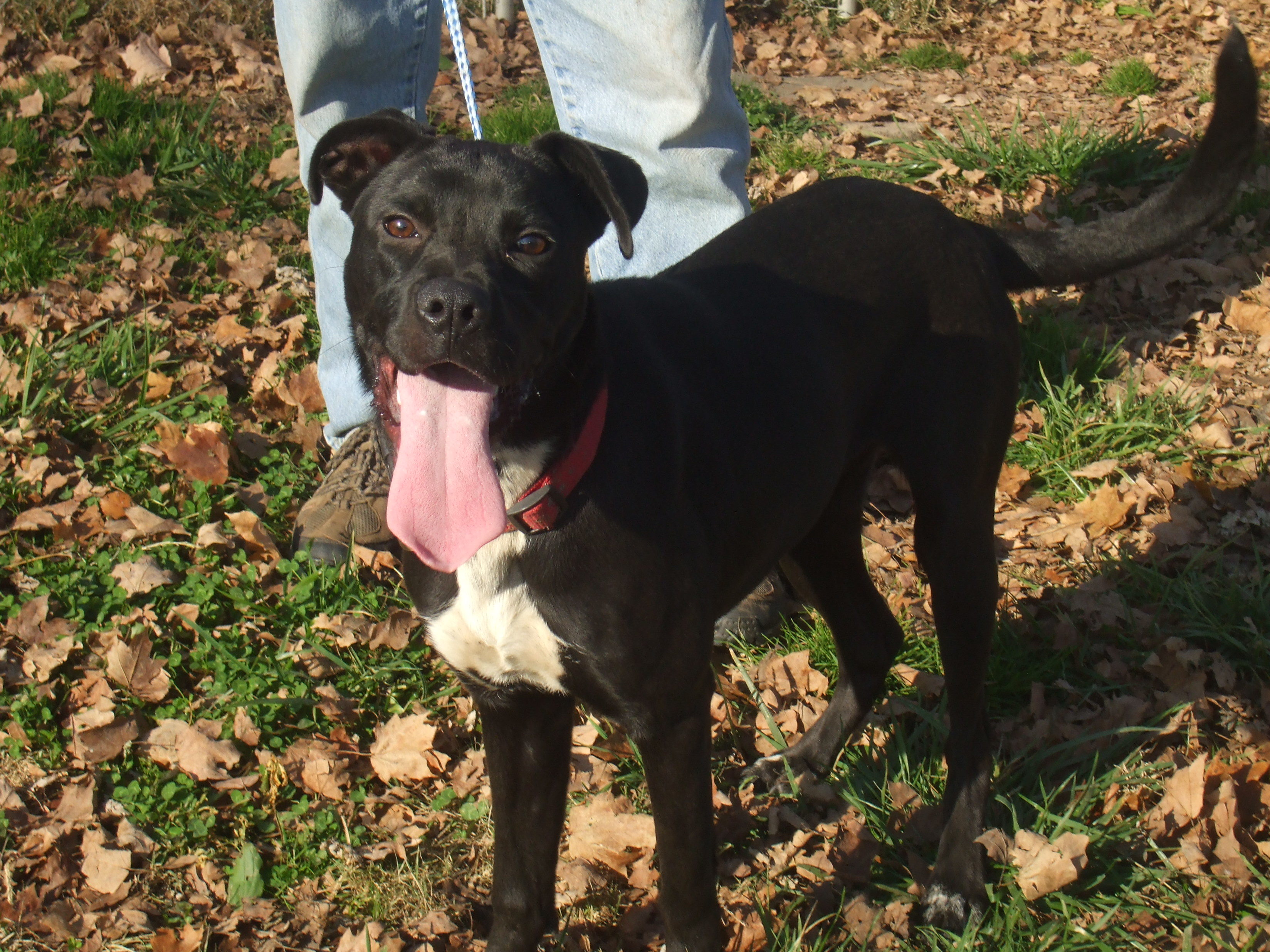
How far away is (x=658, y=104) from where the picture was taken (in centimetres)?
380

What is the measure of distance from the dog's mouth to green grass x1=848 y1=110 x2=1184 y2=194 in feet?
13.3

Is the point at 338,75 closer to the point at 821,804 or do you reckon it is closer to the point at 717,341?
the point at 717,341

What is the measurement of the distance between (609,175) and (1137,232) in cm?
161

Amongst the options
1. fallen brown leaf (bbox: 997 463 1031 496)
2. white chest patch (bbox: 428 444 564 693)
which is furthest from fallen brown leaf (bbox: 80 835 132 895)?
fallen brown leaf (bbox: 997 463 1031 496)

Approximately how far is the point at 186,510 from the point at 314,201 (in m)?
1.81

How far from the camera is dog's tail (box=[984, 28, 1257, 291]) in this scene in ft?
10.1

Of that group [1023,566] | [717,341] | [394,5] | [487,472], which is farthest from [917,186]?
[487,472]

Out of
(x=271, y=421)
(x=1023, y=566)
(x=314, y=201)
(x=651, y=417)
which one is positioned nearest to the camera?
(x=651, y=417)

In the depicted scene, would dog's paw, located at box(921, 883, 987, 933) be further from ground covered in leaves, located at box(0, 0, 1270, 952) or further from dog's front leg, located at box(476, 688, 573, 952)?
dog's front leg, located at box(476, 688, 573, 952)

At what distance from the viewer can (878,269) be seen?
296 cm

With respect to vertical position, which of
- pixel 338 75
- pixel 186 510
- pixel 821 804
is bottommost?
pixel 821 804

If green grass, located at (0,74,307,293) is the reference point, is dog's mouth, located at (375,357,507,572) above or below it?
above

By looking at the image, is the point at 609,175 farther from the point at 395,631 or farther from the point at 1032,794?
the point at 1032,794

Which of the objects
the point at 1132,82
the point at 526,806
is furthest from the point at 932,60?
the point at 526,806
